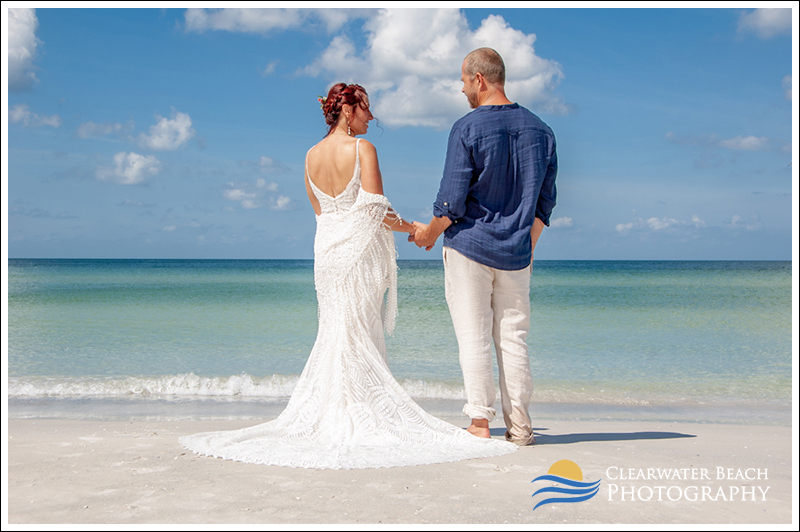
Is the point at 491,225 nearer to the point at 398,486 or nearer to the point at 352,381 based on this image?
the point at 352,381

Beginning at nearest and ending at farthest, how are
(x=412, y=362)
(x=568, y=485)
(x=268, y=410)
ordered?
(x=568, y=485), (x=268, y=410), (x=412, y=362)

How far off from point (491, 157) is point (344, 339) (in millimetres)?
1407

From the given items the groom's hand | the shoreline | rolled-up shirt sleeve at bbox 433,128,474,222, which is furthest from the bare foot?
the shoreline

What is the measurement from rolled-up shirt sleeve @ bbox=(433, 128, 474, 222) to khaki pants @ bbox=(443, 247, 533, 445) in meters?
0.25

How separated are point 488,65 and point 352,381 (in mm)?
2055

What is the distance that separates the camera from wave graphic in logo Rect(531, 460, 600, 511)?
2.59 meters

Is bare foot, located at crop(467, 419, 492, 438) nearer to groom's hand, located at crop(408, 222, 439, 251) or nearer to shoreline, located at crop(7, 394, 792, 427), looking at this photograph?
groom's hand, located at crop(408, 222, 439, 251)

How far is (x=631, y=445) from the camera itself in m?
3.68

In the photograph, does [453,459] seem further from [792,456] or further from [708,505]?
[792,456]

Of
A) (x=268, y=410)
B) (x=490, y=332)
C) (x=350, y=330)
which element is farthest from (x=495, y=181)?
(x=268, y=410)

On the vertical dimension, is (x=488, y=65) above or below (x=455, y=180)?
above

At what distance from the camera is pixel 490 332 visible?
Answer: 3580mm

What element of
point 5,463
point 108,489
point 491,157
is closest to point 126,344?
point 5,463

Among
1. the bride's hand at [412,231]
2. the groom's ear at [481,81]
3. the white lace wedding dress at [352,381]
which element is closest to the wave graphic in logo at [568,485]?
the white lace wedding dress at [352,381]
